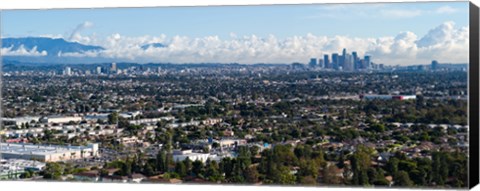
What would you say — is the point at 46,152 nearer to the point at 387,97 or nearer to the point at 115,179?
the point at 115,179

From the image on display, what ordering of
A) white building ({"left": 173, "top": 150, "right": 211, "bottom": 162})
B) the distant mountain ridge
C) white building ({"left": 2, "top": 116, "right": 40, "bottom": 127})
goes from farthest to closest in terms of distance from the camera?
the distant mountain ridge
white building ({"left": 2, "top": 116, "right": 40, "bottom": 127})
white building ({"left": 173, "top": 150, "right": 211, "bottom": 162})

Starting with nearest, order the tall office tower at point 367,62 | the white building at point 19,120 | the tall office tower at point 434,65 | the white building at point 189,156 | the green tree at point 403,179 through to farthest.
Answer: the green tree at point 403,179 < the tall office tower at point 434,65 < the tall office tower at point 367,62 < the white building at point 189,156 < the white building at point 19,120

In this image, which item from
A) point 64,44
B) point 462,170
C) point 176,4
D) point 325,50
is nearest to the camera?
point 462,170

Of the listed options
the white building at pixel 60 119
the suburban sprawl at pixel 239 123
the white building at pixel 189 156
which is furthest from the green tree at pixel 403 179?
the white building at pixel 60 119

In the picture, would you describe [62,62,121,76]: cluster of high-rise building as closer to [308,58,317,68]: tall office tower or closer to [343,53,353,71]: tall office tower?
[308,58,317,68]: tall office tower

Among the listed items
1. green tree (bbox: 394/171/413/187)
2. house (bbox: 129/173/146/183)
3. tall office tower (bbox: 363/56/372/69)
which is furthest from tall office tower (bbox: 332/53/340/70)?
house (bbox: 129/173/146/183)

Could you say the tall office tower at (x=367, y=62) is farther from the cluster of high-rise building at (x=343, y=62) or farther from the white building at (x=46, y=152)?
the white building at (x=46, y=152)

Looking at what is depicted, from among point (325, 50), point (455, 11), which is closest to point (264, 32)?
point (325, 50)

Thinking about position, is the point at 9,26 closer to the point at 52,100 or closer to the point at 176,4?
the point at 52,100
